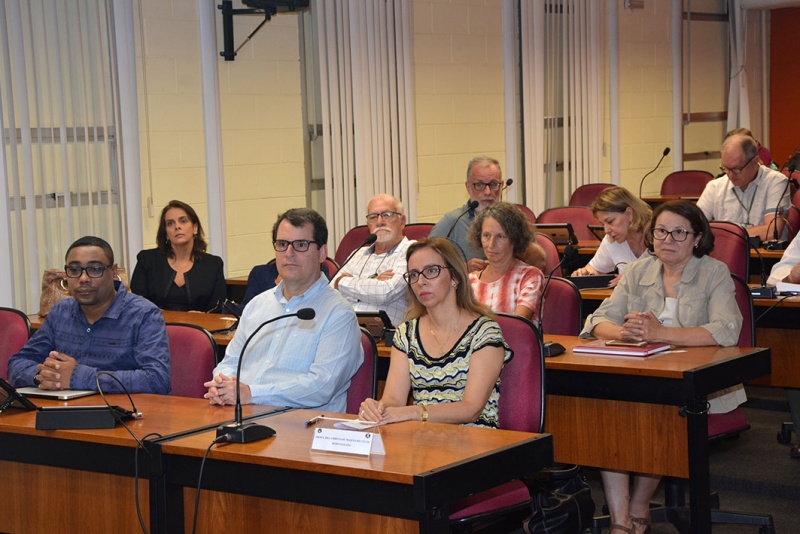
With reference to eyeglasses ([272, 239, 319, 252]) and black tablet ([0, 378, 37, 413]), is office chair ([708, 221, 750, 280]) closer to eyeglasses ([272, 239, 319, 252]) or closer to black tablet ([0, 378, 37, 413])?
eyeglasses ([272, 239, 319, 252])

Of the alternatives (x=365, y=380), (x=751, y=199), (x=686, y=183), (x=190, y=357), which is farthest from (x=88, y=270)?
(x=686, y=183)

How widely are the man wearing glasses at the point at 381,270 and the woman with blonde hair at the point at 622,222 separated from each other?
2.91 ft

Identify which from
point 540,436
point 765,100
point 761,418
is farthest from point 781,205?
point 765,100

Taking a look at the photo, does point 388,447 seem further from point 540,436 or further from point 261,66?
A: point 261,66

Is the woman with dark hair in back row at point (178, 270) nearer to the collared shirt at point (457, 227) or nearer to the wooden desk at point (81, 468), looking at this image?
the collared shirt at point (457, 227)

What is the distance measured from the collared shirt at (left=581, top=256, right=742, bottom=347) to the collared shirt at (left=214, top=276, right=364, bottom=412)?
102cm

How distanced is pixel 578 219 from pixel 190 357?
11.2 feet

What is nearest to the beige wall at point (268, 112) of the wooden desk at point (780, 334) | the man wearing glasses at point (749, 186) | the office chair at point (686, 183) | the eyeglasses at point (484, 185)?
the eyeglasses at point (484, 185)

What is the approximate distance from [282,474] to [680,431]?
4.52ft

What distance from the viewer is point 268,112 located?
6324mm

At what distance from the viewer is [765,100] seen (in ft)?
37.2

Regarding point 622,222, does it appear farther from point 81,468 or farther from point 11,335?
point 81,468

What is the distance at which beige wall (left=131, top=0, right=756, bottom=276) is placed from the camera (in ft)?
18.9

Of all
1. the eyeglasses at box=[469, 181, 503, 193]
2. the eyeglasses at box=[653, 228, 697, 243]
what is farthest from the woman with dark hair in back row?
the eyeglasses at box=[653, 228, 697, 243]
